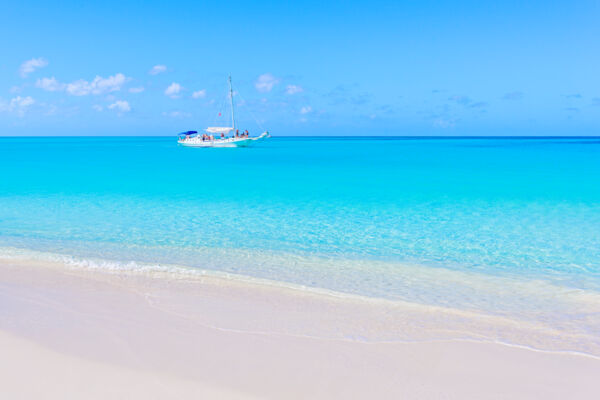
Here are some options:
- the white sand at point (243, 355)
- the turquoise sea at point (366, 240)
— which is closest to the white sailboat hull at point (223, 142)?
the turquoise sea at point (366, 240)

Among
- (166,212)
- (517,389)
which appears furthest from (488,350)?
(166,212)

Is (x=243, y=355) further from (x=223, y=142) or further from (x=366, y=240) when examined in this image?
(x=223, y=142)

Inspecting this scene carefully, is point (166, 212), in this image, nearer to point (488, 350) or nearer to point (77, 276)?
point (77, 276)

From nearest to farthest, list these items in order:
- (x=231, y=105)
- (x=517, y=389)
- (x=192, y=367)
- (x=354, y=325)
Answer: (x=517, y=389) → (x=192, y=367) → (x=354, y=325) → (x=231, y=105)

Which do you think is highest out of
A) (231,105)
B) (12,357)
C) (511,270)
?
(231,105)

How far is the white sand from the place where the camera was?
379cm

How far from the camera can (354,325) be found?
521 centimetres

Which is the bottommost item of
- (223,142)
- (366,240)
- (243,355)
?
(366,240)

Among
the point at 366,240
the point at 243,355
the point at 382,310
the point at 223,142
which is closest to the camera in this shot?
the point at 243,355

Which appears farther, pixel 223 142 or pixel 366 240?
pixel 223 142

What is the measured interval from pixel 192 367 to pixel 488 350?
299 centimetres

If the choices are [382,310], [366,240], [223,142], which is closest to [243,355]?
[382,310]

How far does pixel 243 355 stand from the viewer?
4.37 metres

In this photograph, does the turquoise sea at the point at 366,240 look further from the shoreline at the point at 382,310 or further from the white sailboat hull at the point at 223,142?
the white sailboat hull at the point at 223,142
